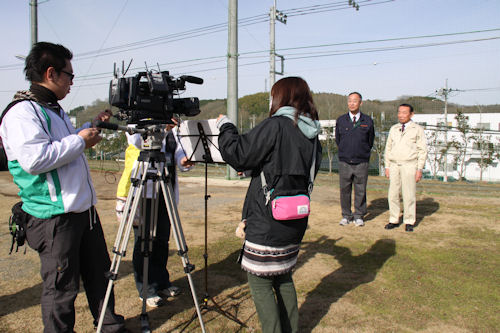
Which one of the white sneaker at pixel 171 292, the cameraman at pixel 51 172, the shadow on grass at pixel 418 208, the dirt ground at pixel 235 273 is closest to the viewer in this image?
the cameraman at pixel 51 172

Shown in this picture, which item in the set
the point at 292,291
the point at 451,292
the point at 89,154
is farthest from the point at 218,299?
the point at 89,154

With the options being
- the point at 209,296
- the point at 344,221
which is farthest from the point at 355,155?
the point at 209,296

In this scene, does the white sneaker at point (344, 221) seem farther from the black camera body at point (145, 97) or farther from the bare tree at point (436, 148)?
the bare tree at point (436, 148)

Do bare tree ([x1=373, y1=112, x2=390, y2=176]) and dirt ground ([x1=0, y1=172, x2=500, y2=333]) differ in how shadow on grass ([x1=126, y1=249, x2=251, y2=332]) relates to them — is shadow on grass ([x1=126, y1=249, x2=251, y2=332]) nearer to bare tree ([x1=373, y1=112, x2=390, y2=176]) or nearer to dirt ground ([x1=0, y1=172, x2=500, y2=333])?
dirt ground ([x1=0, y1=172, x2=500, y2=333])

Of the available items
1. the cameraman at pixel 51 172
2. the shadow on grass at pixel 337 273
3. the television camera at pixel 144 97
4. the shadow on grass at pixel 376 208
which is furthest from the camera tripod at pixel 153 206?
the shadow on grass at pixel 376 208

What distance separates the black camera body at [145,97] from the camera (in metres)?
2.70

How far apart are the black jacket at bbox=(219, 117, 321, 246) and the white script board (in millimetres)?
434

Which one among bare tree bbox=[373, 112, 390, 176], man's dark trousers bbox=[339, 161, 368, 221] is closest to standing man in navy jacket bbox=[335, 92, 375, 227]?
man's dark trousers bbox=[339, 161, 368, 221]

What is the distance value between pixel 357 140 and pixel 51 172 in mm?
5067

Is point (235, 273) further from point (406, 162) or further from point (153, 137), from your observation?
point (406, 162)

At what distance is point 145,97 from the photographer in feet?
9.02

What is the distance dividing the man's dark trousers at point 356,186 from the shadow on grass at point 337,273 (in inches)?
38.3

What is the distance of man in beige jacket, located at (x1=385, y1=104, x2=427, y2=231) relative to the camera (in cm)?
601

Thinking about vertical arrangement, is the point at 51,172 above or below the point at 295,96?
below
